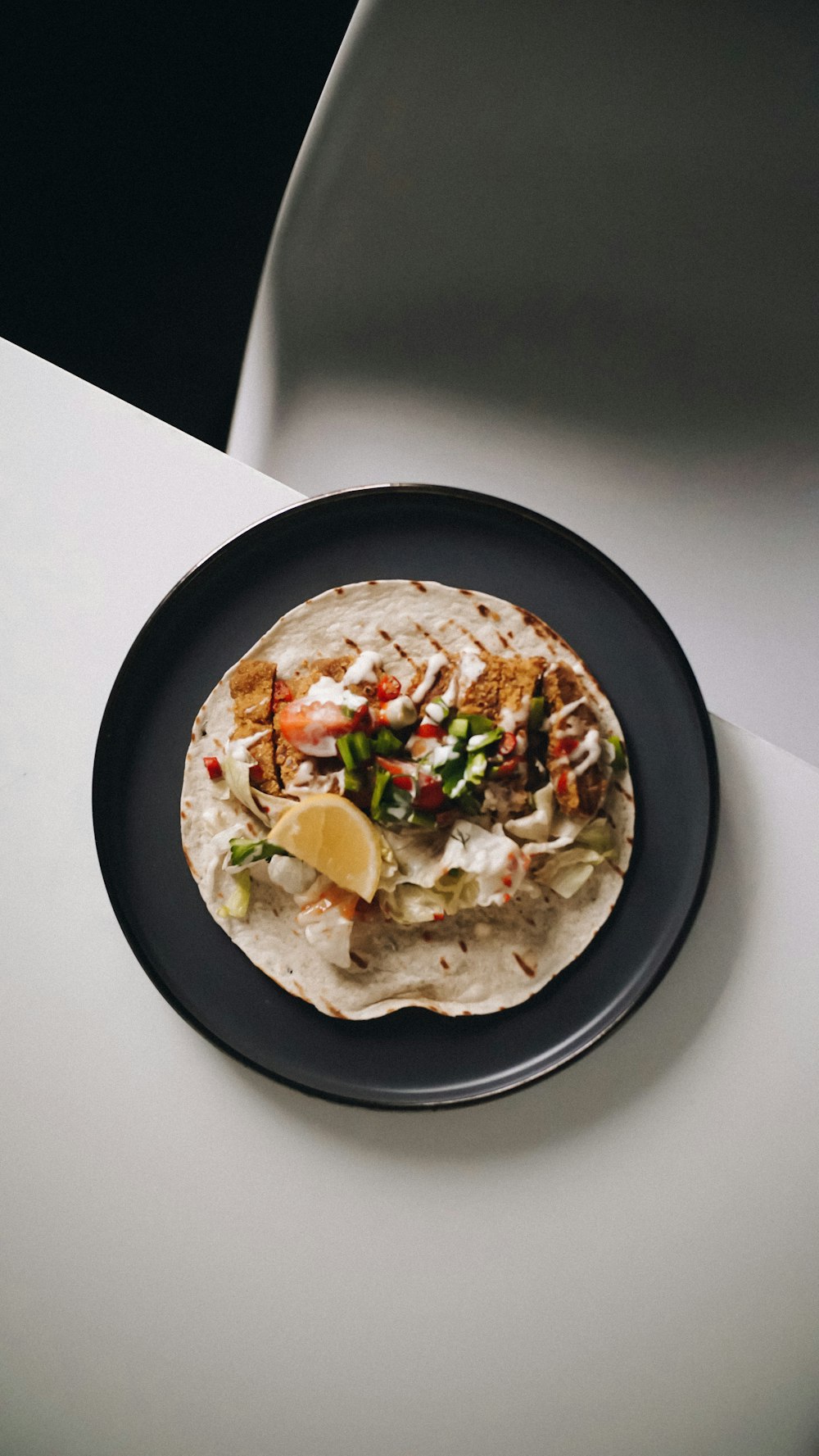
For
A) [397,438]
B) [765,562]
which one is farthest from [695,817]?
[397,438]

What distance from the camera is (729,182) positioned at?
1671 mm

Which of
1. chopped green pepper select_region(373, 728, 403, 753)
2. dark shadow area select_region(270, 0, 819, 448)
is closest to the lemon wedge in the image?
chopped green pepper select_region(373, 728, 403, 753)

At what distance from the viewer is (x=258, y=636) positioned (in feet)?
5.52

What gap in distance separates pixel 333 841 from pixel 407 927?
0.78ft

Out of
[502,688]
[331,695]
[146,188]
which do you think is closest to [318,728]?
[331,695]

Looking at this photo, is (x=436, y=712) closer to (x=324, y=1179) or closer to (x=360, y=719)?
(x=360, y=719)

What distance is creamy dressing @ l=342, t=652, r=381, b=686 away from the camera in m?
1.64

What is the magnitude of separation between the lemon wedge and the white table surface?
0.45 meters

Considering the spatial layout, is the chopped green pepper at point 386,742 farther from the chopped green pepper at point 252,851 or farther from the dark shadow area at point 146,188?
the dark shadow area at point 146,188

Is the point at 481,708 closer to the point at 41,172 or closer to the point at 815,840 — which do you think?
the point at 815,840

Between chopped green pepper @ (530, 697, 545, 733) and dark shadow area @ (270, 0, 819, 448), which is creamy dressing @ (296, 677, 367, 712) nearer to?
chopped green pepper @ (530, 697, 545, 733)

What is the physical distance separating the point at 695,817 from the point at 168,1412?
1472 millimetres

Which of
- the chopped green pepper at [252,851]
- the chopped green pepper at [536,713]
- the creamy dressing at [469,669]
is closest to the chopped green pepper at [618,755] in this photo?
the chopped green pepper at [536,713]

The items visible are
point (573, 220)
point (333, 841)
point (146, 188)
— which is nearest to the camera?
point (333, 841)
